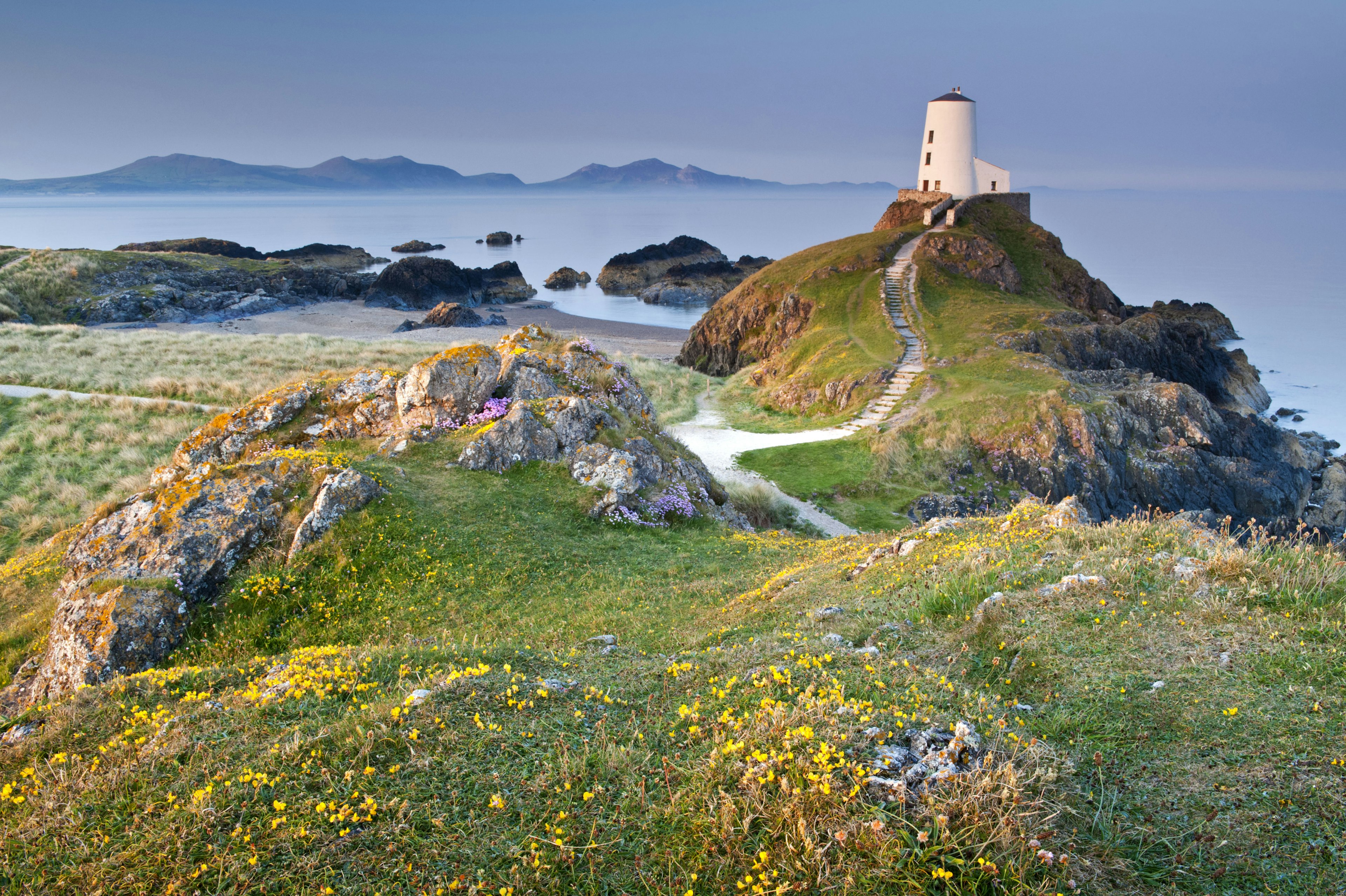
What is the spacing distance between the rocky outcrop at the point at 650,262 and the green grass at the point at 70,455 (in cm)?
7973

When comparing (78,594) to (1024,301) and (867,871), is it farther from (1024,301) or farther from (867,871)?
(1024,301)

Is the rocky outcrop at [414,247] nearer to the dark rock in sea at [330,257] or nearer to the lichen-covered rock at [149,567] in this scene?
the dark rock in sea at [330,257]

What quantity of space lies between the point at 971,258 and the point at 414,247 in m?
128

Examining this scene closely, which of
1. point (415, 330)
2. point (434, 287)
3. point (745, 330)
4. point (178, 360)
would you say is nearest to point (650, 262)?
point (434, 287)

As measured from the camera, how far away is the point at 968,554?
A: 10.9m

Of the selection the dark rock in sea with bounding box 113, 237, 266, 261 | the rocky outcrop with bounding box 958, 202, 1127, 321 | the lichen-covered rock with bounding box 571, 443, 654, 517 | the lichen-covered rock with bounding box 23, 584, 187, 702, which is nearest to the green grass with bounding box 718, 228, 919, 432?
the rocky outcrop with bounding box 958, 202, 1127, 321

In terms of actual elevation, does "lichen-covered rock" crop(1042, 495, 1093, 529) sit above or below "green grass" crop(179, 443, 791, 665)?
above

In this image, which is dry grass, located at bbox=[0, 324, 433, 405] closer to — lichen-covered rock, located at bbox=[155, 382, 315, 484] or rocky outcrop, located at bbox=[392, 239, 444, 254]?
lichen-covered rock, located at bbox=[155, 382, 315, 484]

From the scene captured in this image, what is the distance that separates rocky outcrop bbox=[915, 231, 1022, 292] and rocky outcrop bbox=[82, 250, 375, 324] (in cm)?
6807

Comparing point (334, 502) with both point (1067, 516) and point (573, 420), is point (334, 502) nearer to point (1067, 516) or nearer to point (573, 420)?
point (573, 420)

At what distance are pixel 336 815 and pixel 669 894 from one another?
2.46 meters

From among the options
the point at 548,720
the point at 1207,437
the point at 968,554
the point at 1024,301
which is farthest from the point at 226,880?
the point at 1024,301

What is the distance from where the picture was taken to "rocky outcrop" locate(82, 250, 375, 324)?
225 ft

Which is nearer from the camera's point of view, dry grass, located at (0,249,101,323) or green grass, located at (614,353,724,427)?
green grass, located at (614,353,724,427)
